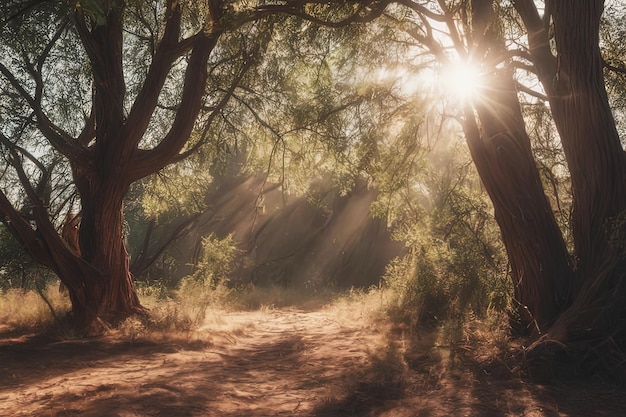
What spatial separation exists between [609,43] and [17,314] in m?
11.6

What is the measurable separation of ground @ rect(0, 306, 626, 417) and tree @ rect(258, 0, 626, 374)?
0.69 meters

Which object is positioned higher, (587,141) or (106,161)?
(106,161)

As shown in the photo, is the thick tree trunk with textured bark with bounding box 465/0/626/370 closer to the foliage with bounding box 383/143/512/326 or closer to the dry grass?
the foliage with bounding box 383/143/512/326

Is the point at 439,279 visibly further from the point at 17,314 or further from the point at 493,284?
the point at 17,314

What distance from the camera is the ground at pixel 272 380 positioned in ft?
14.3

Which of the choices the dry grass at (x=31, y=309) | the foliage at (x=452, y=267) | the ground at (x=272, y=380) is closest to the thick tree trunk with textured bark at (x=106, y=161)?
the dry grass at (x=31, y=309)

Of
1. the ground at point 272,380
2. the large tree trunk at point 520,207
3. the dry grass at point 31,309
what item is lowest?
the ground at point 272,380

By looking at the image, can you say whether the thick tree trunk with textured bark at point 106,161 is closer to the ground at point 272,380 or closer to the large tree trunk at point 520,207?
the ground at point 272,380

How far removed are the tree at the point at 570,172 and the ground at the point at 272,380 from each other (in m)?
0.69

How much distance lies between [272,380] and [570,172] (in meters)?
4.18

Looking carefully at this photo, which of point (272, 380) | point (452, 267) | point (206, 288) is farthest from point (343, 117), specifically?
point (272, 380)

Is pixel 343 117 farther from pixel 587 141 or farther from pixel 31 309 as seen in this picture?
pixel 31 309

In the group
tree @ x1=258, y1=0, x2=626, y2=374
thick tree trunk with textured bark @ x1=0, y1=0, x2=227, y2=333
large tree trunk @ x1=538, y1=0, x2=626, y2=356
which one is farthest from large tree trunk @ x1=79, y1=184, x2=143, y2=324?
large tree trunk @ x1=538, y1=0, x2=626, y2=356

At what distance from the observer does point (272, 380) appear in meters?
5.68
